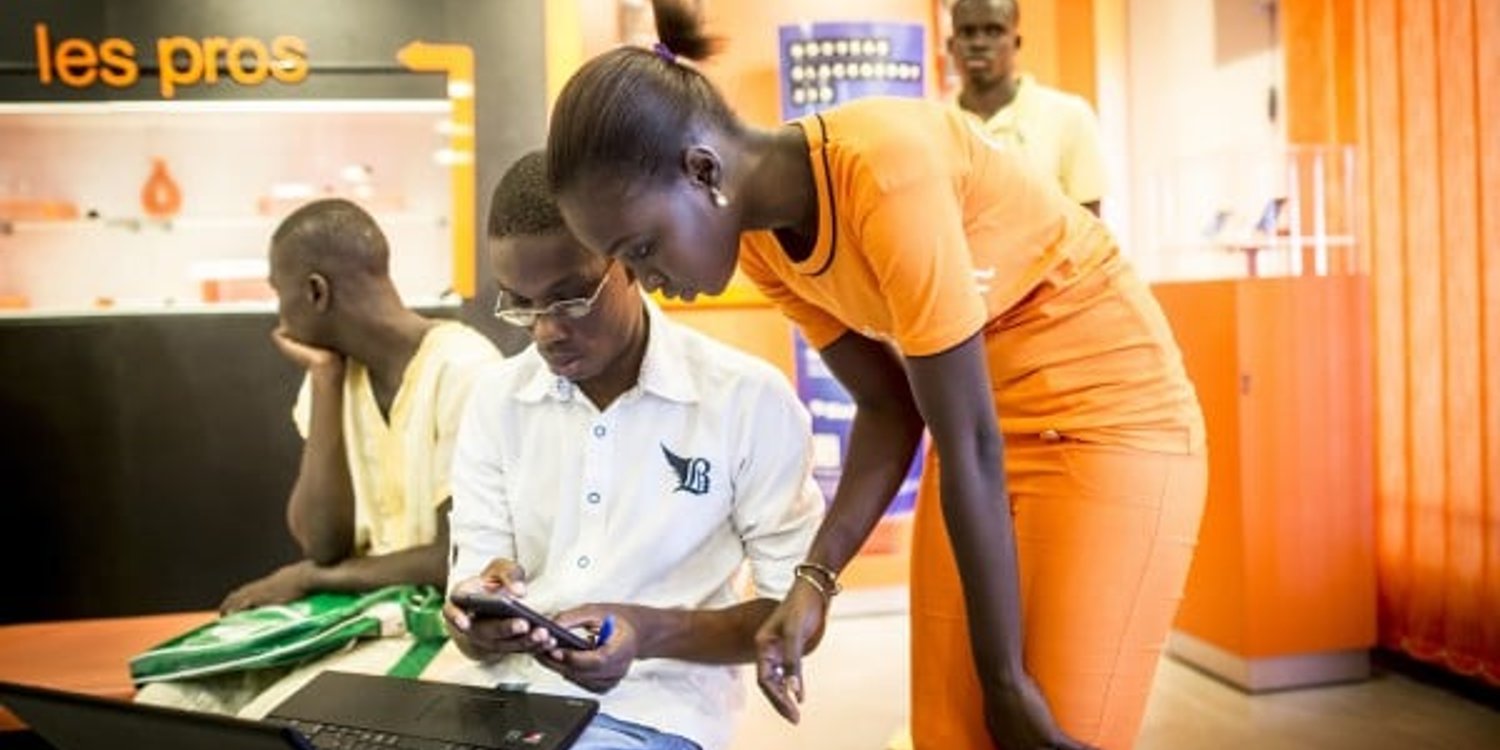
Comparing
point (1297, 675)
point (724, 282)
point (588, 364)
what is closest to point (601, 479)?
point (588, 364)

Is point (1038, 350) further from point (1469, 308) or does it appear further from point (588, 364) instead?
point (1469, 308)

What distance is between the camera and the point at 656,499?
4.87 feet

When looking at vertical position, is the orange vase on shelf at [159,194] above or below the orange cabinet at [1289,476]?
above

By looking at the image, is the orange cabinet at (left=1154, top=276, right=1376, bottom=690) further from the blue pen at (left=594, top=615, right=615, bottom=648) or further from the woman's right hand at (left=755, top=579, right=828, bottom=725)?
the blue pen at (left=594, top=615, right=615, bottom=648)

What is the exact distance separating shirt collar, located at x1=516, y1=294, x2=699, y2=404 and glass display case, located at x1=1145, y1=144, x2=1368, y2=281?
2.62 meters

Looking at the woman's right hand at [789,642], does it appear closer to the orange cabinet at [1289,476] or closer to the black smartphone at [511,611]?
the black smartphone at [511,611]

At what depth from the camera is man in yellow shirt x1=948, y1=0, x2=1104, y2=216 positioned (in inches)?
131

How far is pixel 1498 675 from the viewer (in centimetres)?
326

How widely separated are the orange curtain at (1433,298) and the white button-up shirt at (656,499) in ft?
8.26


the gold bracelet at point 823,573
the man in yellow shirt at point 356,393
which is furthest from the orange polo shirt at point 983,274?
the man in yellow shirt at point 356,393

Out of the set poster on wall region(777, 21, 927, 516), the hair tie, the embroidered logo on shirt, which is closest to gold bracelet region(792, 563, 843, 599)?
the embroidered logo on shirt

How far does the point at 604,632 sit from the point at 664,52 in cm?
60

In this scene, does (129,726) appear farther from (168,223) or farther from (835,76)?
(168,223)

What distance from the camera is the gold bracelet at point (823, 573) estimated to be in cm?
141
